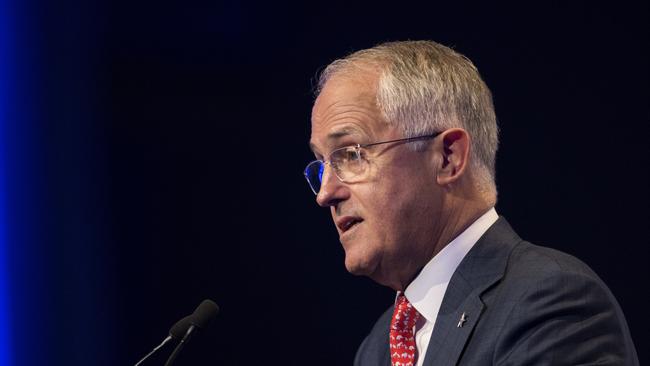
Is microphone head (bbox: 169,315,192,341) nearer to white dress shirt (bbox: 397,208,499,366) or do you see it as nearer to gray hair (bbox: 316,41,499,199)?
white dress shirt (bbox: 397,208,499,366)

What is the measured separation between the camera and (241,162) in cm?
382

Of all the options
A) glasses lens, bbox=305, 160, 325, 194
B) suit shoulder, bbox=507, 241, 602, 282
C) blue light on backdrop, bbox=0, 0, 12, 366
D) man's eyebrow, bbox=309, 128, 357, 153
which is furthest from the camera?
blue light on backdrop, bbox=0, 0, 12, 366

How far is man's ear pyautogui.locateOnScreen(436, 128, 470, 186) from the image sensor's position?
2.36 metres

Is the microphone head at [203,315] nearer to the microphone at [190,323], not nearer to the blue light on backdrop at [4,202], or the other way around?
the microphone at [190,323]

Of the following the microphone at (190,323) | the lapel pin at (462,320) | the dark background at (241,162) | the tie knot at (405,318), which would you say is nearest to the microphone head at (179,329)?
the microphone at (190,323)

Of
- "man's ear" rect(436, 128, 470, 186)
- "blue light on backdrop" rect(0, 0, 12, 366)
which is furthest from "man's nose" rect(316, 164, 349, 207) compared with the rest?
"blue light on backdrop" rect(0, 0, 12, 366)

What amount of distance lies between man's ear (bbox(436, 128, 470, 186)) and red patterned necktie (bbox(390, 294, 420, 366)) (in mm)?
357

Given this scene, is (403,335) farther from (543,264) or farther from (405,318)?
(543,264)

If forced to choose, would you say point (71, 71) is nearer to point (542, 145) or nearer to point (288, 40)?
point (288, 40)

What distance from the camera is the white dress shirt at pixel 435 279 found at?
2316 mm

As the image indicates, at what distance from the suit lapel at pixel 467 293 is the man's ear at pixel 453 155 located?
175 millimetres

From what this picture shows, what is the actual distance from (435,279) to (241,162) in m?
1.66

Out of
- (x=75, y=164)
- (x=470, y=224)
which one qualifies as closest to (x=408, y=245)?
(x=470, y=224)

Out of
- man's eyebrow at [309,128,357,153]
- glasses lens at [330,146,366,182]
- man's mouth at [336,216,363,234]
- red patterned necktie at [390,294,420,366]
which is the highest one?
man's eyebrow at [309,128,357,153]
